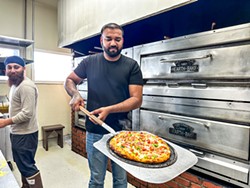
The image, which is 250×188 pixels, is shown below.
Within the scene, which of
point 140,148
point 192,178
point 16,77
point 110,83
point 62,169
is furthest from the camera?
point 62,169

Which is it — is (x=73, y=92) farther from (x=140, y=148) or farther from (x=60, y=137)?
(x=60, y=137)

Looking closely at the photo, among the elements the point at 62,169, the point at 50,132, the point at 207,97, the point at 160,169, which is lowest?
the point at 62,169

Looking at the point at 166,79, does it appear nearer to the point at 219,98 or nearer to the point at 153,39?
the point at 219,98

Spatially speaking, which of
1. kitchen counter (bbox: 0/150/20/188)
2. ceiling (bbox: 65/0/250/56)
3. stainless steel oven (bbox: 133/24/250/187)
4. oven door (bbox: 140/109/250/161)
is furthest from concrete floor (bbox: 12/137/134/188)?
ceiling (bbox: 65/0/250/56)

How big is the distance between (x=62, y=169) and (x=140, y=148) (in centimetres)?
192

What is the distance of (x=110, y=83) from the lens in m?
1.41

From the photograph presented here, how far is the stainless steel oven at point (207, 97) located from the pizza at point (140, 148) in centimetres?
42

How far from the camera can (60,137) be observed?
3637 millimetres

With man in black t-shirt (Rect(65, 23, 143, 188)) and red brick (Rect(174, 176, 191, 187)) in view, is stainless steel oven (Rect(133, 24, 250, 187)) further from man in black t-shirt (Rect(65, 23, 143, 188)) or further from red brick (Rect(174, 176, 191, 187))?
man in black t-shirt (Rect(65, 23, 143, 188))

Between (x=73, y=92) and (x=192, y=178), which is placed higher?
(x=73, y=92)

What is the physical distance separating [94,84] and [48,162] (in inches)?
83.1

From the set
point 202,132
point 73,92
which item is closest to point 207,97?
point 202,132

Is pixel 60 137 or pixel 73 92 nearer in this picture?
pixel 73 92

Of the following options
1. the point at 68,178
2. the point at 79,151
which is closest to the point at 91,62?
the point at 68,178
